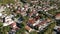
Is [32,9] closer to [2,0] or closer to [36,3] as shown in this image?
[36,3]

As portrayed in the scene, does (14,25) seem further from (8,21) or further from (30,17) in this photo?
(30,17)

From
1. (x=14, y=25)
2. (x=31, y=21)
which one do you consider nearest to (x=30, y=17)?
(x=31, y=21)

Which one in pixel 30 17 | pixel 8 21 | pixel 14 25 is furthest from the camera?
pixel 30 17

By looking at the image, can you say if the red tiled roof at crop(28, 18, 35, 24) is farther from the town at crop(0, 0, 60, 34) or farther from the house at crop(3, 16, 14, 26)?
the house at crop(3, 16, 14, 26)

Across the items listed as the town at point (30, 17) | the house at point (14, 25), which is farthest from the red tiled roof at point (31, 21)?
the house at point (14, 25)

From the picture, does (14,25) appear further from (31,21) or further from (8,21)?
(31,21)

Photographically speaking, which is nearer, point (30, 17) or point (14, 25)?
point (14, 25)

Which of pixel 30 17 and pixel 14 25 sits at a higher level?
pixel 30 17

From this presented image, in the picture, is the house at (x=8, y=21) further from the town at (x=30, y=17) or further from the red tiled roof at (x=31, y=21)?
the red tiled roof at (x=31, y=21)

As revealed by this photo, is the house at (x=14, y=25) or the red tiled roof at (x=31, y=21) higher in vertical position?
the red tiled roof at (x=31, y=21)

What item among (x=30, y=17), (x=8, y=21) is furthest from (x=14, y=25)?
(x=30, y=17)

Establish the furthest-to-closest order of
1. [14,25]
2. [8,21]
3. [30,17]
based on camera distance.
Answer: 1. [30,17]
2. [8,21]
3. [14,25]
